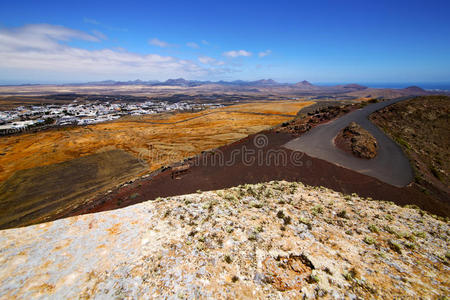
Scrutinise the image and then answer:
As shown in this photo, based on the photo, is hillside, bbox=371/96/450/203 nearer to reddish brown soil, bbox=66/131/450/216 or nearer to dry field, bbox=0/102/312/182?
reddish brown soil, bbox=66/131/450/216

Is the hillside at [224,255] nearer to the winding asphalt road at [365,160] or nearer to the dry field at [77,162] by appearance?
the winding asphalt road at [365,160]

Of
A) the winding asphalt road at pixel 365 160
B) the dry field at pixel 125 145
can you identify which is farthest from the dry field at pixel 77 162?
the winding asphalt road at pixel 365 160

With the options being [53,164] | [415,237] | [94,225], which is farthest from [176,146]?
[415,237]

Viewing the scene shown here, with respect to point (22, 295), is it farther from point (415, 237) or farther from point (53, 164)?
point (53, 164)

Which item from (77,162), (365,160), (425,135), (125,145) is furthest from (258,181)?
(125,145)

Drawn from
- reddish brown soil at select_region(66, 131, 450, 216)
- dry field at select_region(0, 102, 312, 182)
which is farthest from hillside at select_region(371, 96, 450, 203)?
dry field at select_region(0, 102, 312, 182)
